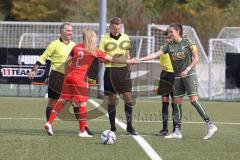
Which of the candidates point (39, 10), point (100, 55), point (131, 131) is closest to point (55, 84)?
point (100, 55)

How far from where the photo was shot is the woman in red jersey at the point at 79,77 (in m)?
11.5

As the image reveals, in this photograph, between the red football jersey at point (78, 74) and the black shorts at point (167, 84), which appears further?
the black shorts at point (167, 84)

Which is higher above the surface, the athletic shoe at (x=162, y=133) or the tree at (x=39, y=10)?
the tree at (x=39, y=10)

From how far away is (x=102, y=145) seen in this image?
34.4ft

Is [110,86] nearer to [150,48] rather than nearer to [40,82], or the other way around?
[40,82]

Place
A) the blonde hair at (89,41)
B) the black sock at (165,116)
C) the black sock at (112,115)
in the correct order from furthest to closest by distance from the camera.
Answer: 1. the black sock at (165,116)
2. the black sock at (112,115)
3. the blonde hair at (89,41)

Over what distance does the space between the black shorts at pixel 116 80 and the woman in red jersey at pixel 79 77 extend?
261 millimetres

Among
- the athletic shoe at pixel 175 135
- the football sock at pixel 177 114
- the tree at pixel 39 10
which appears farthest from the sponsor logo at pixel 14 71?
the tree at pixel 39 10

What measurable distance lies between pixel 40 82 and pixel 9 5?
149 feet

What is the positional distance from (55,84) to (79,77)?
83cm

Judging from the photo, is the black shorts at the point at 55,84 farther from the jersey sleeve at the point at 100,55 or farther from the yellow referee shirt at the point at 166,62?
the yellow referee shirt at the point at 166,62

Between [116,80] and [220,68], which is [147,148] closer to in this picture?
[116,80]

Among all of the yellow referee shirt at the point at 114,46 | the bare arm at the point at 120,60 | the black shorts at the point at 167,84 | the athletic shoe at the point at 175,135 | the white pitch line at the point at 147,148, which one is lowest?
the athletic shoe at the point at 175,135

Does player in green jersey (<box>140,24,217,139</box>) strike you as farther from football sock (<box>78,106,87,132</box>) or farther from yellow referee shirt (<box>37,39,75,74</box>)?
yellow referee shirt (<box>37,39,75,74</box>)
